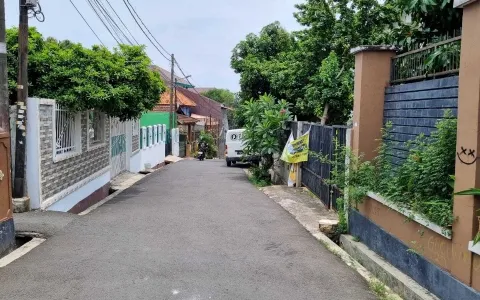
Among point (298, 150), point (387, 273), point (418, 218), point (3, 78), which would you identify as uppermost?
point (3, 78)

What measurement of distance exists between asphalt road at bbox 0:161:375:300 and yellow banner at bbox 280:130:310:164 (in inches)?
123

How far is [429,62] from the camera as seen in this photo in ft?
18.2

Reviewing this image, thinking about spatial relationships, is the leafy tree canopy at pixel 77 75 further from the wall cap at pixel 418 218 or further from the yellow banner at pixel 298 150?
the wall cap at pixel 418 218

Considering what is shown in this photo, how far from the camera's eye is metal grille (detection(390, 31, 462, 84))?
17.5 ft

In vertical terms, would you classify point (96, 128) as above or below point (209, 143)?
above

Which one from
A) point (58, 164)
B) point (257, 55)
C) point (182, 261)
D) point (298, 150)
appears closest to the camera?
point (182, 261)

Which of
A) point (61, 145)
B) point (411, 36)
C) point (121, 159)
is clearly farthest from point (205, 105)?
point (411, 36)

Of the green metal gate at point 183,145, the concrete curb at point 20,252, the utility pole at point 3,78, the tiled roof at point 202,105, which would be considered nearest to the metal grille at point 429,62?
the concrete curb at point 20,252

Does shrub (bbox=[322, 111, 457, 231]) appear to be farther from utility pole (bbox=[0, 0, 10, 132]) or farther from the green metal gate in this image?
the green metal gate

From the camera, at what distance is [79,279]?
17.8 ft

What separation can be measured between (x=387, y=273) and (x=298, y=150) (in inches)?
313

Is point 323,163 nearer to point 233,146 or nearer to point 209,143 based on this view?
point 233,146

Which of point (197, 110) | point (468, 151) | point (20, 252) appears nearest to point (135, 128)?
point (20, 252)

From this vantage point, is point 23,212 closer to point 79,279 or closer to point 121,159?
point 79,279
